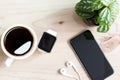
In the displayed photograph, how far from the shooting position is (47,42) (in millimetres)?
765

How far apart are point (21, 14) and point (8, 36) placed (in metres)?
0.08

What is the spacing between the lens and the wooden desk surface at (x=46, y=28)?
76 cm

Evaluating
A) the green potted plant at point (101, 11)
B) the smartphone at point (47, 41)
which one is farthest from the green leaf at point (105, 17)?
the smartphone at point (47, 41)

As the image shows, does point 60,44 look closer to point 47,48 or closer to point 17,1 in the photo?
Answer: point 47,48

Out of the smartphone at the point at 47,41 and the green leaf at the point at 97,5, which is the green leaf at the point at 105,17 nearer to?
the green leaf at the point at 97,5

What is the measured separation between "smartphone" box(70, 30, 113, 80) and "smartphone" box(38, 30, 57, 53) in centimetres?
5

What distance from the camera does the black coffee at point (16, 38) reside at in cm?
73

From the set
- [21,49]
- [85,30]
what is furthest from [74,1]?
[21,49]

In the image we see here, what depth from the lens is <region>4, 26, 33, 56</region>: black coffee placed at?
733 mm

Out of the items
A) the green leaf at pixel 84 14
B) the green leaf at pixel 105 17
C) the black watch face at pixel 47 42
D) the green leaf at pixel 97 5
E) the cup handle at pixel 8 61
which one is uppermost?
the green leaf at pixel 97 5

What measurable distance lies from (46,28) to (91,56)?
0.47ft

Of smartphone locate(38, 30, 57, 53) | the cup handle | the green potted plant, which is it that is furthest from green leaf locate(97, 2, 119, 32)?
the cup handle

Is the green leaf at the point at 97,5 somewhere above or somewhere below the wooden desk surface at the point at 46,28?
above

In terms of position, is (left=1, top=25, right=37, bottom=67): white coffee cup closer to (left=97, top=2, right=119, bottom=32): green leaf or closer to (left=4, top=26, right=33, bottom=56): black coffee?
(left=4, top=26, right=33, bottom=56): black coffee
